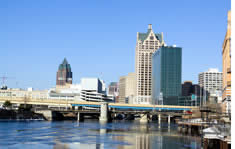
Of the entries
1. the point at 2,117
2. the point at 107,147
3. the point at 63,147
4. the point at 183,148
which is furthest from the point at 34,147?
the point at 2,117

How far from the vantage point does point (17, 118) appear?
195 metres

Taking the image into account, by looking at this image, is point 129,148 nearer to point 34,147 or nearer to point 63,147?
point 63,147

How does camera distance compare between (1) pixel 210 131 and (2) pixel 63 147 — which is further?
(2) pixel 63 147
